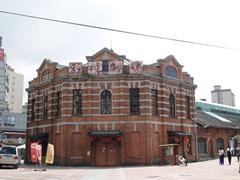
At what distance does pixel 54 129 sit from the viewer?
3903 cm

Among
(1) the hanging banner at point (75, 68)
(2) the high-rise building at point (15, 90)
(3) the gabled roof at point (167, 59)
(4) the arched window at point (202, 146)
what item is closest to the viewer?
(1) the hanging banner at point (75, 68)

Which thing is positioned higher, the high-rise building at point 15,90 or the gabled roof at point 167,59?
the high-rise building at point 15,90

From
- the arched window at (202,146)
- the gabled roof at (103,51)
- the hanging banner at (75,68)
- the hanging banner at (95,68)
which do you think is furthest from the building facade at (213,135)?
the hanging banner at (75,68)

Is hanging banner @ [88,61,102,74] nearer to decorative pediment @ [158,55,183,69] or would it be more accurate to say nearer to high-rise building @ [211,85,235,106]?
decorative pediment @ [158,55,183,69]

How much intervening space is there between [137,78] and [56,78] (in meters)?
8.63

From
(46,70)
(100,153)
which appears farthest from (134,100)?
(46,70)

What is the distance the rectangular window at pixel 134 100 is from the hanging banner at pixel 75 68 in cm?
547

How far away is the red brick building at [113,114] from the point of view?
3641cm

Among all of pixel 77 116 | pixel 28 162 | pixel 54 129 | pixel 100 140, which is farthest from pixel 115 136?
pixel 28 162

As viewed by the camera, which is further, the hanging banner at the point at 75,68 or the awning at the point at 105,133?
the hanging banner at the point at 75,68

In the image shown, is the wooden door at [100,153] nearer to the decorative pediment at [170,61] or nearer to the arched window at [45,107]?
the arched window at [45,107]

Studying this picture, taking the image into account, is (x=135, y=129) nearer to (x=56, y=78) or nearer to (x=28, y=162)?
(x=56, y=78)

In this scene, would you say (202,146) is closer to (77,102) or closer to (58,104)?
(77,102)

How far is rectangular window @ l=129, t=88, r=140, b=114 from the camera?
37219 millimetres
